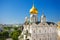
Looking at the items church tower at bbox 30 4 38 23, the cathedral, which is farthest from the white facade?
church tower at bbox 30 4 38 23

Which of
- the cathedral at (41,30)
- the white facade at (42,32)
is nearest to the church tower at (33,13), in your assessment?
the cathedral at (41,30)

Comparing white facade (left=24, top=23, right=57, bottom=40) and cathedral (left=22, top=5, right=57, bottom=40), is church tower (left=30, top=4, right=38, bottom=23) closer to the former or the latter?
cathedral (left=22, top=5, right=57, bottom=40)

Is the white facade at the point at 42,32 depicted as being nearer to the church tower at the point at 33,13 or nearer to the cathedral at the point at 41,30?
the cathedral at the point at 41,30

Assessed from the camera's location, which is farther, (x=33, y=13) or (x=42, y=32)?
(x=33, y=13)

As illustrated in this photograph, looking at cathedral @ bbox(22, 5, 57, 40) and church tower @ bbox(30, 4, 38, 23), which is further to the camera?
church tower @ bbox(30, 4, 38, 23)

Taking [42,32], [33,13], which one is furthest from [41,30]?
[33,13]

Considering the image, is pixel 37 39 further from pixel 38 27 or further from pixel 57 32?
pixel 57 32

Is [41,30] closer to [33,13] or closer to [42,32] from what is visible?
[42,32]

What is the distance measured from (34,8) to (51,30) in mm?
1428

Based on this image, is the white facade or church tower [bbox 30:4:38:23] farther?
church tower [bbox 30:4:38:23]

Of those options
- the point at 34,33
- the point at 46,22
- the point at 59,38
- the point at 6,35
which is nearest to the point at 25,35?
the point at 34,33

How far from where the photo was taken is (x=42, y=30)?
27.5 feet

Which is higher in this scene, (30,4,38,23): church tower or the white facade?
(30,4,38,23): church tower

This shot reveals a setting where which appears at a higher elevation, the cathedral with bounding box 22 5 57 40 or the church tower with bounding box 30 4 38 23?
the church tower with bounding box 30 4 38 23
